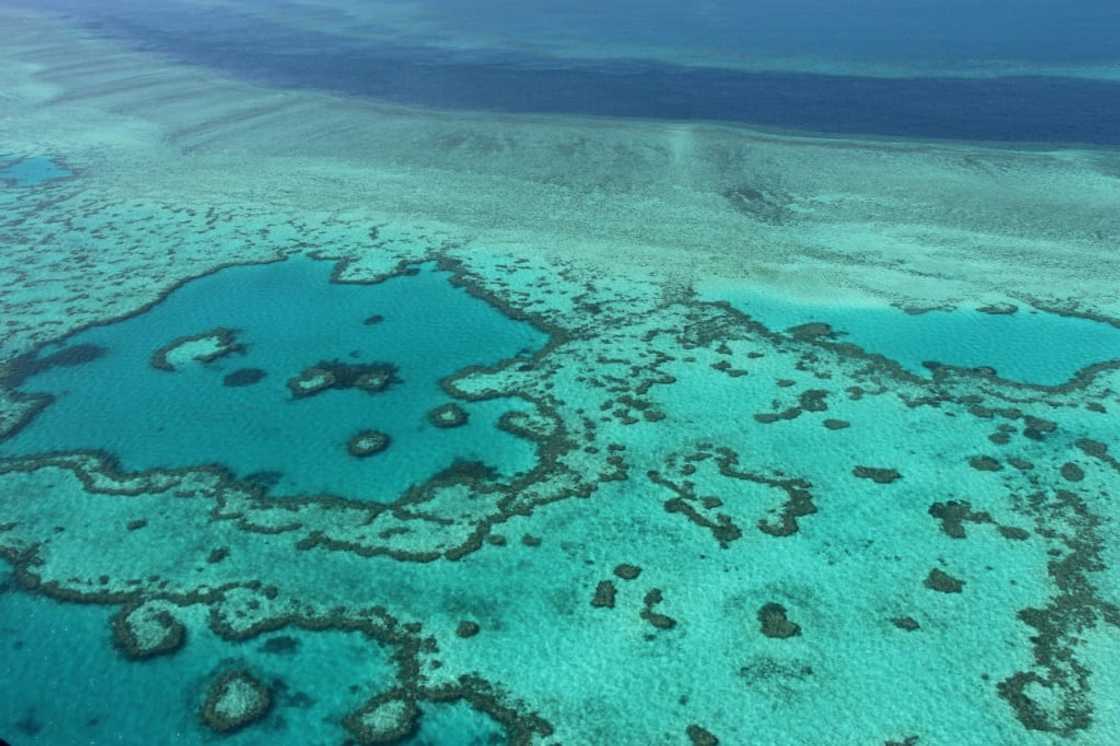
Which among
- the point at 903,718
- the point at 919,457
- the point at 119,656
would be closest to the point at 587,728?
the point at 903,718

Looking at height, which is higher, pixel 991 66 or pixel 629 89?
pixel 991 66

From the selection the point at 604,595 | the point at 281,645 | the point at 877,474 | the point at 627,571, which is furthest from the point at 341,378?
the point at 877,474

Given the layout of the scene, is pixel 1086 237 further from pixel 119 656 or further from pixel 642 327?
pixel 119 656

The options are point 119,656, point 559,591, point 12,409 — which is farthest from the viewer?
point 12,409

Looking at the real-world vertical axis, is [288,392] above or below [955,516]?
below

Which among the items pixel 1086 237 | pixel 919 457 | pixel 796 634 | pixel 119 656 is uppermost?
pixel 1086 237

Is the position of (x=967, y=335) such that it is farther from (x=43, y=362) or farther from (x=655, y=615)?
(x=43, y=362)

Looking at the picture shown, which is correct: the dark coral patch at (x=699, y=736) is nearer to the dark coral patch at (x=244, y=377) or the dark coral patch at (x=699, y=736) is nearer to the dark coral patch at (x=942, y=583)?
the dark coral patch at (x=942, y=583)

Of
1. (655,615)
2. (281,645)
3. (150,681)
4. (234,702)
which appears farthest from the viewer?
(655,615)
